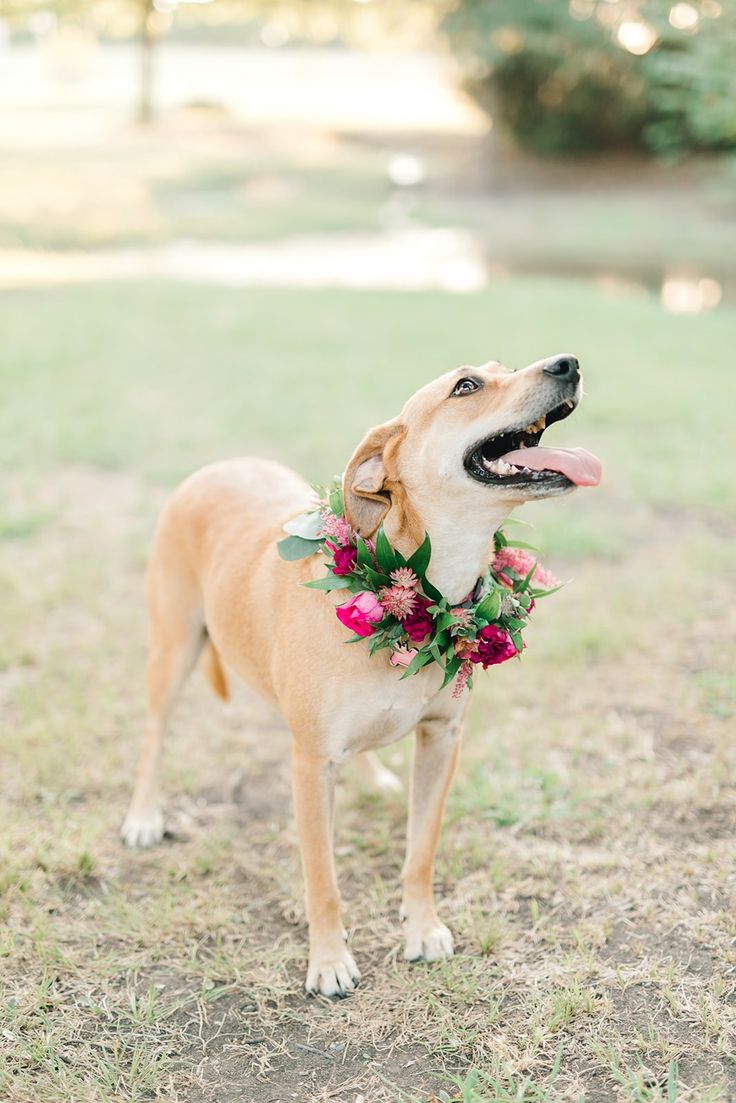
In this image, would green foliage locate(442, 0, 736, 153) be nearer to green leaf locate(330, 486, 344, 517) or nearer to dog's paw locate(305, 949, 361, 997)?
green leaf locate(330, 486, 344, 517)

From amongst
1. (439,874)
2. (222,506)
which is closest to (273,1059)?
(439,874)

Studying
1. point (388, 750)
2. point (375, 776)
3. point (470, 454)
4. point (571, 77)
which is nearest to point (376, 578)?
point (470, 454)

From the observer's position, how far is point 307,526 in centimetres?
308

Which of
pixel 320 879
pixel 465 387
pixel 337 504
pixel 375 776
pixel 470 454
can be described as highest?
pixel 465 387

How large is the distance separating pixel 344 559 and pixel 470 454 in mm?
442

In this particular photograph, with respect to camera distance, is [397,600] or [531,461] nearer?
[531,461]

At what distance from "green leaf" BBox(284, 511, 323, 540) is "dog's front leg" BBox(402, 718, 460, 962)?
652 mm

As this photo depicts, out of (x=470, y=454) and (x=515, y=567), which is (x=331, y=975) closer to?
(x=515, y=567)

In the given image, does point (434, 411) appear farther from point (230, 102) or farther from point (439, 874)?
point (230, 102)

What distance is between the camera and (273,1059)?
283cm

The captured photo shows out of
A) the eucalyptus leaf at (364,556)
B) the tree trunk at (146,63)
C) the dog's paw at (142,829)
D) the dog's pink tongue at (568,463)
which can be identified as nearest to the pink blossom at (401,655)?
the eucalyptus leaf at (364,556)

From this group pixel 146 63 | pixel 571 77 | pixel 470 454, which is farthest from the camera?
pixel 146 63

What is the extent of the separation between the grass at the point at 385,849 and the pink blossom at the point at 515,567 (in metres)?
1.00

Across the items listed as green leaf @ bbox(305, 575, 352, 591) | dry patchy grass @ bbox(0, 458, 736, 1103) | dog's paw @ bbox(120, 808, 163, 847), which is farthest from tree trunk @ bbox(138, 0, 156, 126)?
green leaf @ bbox(305, 575, 352, 591)
